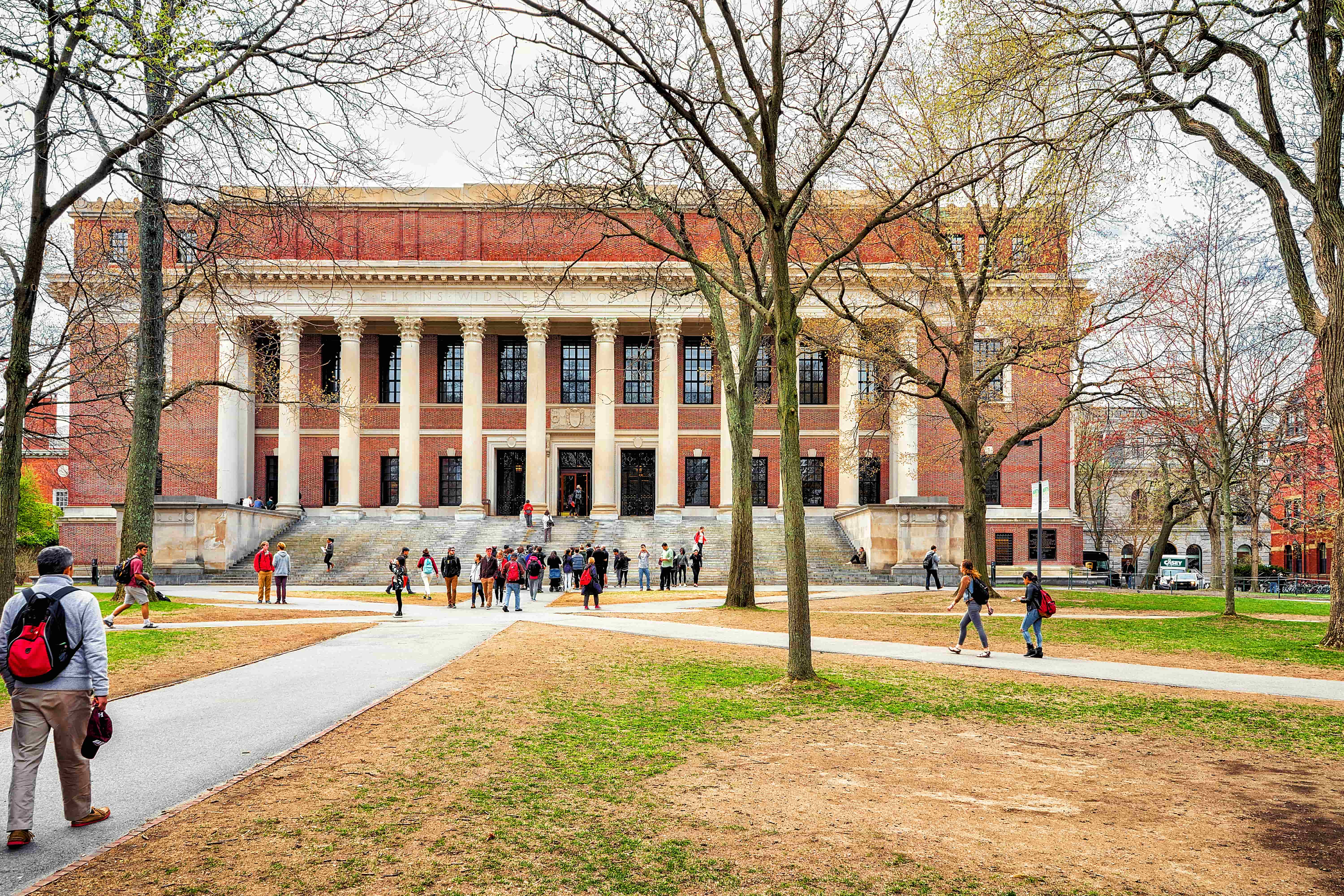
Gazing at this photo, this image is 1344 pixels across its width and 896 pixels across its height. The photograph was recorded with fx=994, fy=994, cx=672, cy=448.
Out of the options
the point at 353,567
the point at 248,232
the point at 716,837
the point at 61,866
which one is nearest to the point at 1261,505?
the point at 353,567

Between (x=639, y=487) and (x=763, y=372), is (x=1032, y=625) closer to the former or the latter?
(x=639, y=487)

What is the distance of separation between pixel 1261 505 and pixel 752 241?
3795cm

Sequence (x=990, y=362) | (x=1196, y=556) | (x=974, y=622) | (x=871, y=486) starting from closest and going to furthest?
(x=974, y=622) → (x=990, y=362) → (x=871, y=486) → (x=1196, y=556)

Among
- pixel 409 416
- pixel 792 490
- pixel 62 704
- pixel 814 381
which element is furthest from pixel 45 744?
pixel 814 381

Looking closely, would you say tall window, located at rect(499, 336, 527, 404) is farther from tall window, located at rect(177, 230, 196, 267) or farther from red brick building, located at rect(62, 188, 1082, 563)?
tall window, located at rect(177, 230, 196, 267)

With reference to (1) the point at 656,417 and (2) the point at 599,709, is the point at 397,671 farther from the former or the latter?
(1) the point at 656,417

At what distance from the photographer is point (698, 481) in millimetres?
54094

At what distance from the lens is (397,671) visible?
1392 centimetres

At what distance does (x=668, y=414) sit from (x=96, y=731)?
45107mm

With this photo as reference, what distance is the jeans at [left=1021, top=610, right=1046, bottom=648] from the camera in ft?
54.0

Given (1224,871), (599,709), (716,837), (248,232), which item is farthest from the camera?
(248,232)

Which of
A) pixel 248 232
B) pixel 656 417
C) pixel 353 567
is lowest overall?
pixel 353 567

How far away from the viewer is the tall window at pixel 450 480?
53.6 m

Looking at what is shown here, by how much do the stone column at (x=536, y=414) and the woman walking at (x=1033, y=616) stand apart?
35.7 meters
